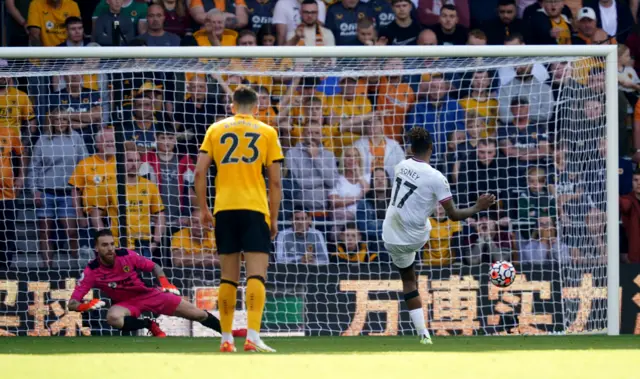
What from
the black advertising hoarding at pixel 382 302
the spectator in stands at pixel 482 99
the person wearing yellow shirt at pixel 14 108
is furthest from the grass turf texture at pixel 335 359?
the spectator in stands at pixel 482 99

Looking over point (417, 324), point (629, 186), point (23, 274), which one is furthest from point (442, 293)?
point (23, 274)

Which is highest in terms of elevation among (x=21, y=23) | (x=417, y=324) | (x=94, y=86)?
(x=21, y=23)

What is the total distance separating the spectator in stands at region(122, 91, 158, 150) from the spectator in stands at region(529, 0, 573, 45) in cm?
476

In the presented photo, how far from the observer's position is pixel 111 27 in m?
13.1

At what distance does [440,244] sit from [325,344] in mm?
3170

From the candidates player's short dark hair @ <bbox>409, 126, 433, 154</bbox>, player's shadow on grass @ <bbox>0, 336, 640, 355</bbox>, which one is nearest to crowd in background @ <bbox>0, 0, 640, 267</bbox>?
player's shadow on grass @ <bbox>0, 336, 640, 355</bbox>

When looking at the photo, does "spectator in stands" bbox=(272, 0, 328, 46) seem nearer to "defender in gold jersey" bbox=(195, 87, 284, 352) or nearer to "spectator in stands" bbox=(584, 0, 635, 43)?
"spectator in stands" bbox=(584, 0, 635, 43)

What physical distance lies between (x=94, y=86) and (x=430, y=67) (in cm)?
351

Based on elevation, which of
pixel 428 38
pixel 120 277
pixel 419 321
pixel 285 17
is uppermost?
pixel 285 17

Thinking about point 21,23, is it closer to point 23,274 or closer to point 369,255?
point 23,274

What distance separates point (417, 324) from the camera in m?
9.19

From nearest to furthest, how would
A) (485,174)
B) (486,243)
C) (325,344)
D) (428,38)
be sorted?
(325,344)
(486,243)
(485,174)
(428,38)

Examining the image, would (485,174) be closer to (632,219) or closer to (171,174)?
(632,219)

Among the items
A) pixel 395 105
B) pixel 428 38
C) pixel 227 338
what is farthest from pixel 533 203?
pixel 227 338
